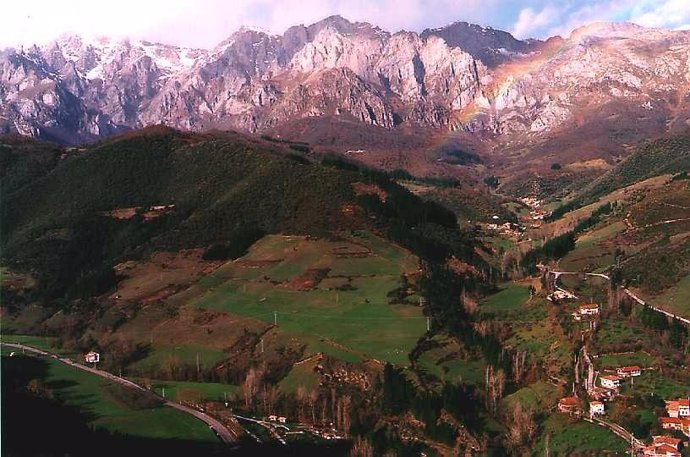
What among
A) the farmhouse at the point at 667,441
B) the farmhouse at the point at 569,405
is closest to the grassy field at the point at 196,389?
the farmhouse at the point at 569,405

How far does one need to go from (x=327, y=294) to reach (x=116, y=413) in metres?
38.6

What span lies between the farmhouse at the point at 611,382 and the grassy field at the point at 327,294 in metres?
22.5

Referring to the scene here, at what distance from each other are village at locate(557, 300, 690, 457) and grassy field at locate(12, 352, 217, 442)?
36362 mm

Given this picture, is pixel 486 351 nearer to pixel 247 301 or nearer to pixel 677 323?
pixel 677 323

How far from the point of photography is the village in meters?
65.9

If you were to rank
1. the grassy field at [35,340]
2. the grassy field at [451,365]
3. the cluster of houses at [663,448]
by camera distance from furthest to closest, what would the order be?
the grassy field at [35,340] < the grassy field at [451,365] < the cluster of houses at [663,448]

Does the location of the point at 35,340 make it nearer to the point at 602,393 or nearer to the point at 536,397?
the point at 536,397

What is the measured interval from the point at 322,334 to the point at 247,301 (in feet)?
59.6

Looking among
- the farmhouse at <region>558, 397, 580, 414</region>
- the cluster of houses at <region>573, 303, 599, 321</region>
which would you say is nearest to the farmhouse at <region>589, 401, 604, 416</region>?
the farmhouse at <region>558, 397, 580, 414</region>

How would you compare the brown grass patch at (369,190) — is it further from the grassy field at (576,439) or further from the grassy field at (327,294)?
the grassy field at (576,439)

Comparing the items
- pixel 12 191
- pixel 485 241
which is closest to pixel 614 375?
pixel 485 241

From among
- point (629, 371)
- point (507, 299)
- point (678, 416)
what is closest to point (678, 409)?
point (678, 416)

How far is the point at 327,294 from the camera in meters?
112

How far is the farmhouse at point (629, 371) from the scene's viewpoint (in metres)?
80.1
